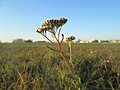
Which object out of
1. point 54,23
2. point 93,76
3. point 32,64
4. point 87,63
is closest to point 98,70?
point 93,76

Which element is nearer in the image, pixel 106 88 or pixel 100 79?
pixel 106 88

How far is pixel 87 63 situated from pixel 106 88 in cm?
195

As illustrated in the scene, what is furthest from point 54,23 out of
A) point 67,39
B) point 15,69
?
point 15,69

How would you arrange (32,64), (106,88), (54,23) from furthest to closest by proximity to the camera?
(32,64), (106,88), (54,23)

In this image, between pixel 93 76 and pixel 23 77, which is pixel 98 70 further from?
pixel 23 77

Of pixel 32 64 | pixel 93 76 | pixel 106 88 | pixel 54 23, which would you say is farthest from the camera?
pixel 32 64

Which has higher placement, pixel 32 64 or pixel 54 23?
pixel 54 23

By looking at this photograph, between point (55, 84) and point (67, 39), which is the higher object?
point (67, 39)

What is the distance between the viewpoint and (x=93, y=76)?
4812mm

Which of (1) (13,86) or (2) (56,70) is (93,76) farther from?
(1) (13,86)

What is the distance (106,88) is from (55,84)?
93 centimetres

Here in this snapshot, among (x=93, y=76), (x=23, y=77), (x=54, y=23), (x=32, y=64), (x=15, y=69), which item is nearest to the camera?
(x=54, y=23)

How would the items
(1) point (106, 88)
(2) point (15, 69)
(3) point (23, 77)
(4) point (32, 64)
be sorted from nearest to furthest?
(1) point (106, 88) < (3) point (23, 77) < (2) point (15, 69) < (4) point (32, 64)

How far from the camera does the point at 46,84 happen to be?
167 inches
